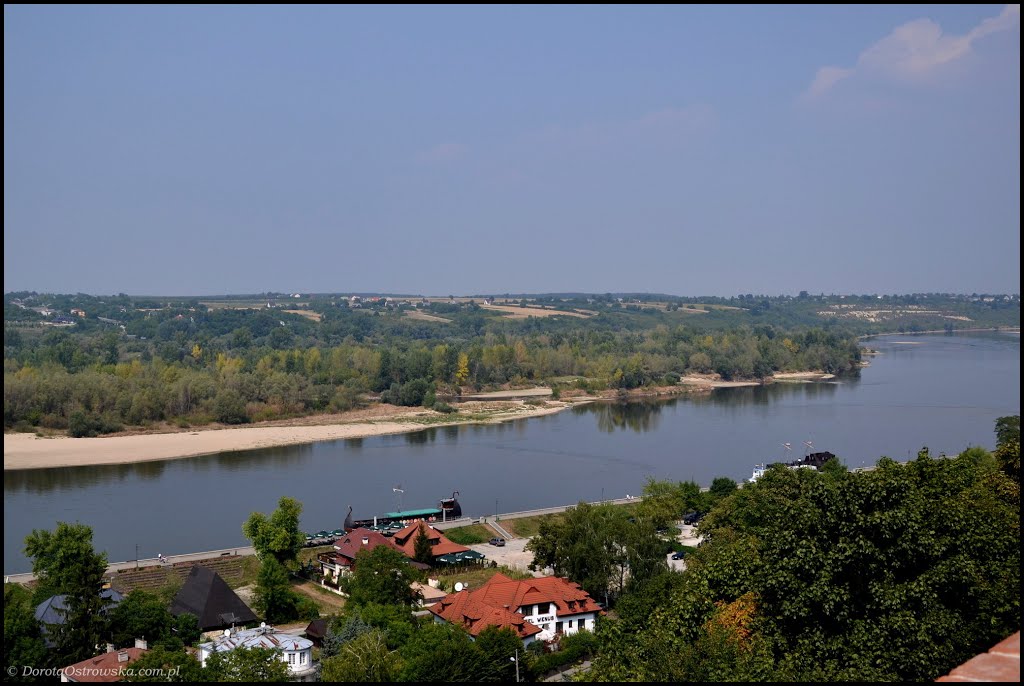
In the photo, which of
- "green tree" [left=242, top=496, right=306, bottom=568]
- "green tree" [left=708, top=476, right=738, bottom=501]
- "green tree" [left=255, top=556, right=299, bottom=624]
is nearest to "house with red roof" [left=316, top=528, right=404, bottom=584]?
"green tree" [left=242, top=496, right=306, bottom=568]

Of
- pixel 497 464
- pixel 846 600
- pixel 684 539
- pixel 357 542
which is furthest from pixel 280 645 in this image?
pixel 497 464

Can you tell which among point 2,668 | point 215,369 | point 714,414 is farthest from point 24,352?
point 2,668

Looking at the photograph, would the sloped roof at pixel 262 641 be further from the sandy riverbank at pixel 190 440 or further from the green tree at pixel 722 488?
the sandy riverbank at pixel 190 440

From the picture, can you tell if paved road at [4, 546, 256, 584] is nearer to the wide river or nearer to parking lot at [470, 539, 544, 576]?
the wide river

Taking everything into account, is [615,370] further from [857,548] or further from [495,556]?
[857,548]

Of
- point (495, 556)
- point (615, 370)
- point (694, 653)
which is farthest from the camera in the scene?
point (615, 370)

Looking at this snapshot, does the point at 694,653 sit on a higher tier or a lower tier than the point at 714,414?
higher
